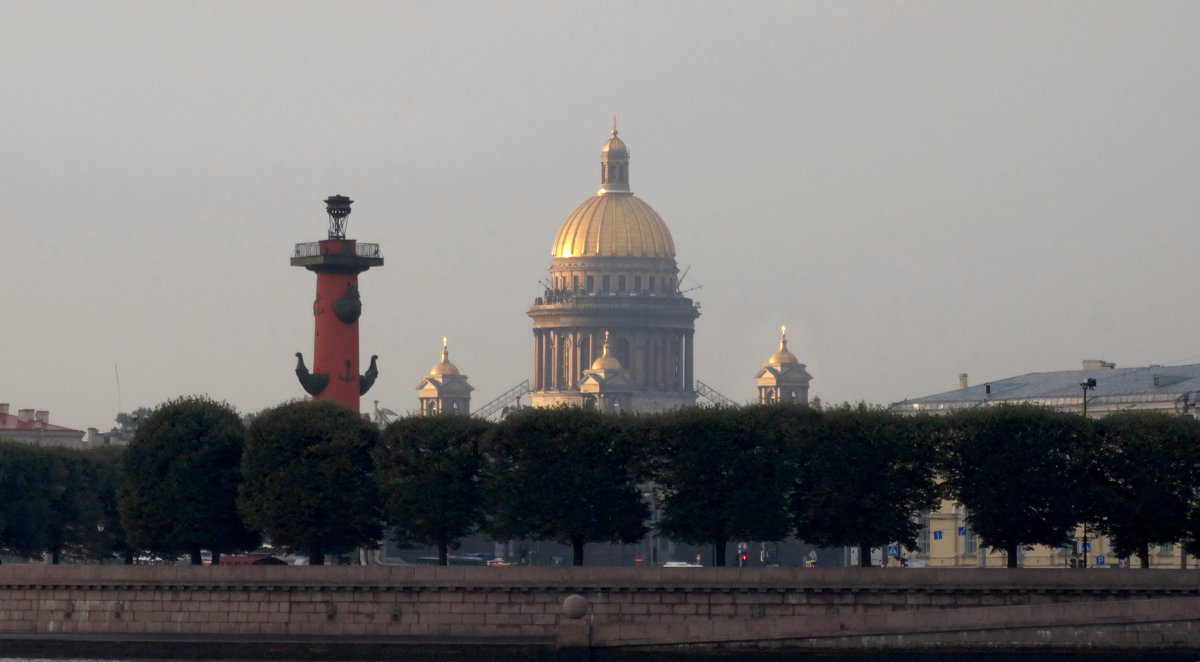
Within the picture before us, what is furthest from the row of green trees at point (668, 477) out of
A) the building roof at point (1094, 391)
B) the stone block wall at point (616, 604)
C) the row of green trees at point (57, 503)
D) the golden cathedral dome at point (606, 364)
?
the golden cathedral dome at point (606, 364)

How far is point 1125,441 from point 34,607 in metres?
31.5

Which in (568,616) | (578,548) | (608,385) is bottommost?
(568,616)

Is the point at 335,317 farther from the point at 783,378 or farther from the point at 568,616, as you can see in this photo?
the point at 783,378

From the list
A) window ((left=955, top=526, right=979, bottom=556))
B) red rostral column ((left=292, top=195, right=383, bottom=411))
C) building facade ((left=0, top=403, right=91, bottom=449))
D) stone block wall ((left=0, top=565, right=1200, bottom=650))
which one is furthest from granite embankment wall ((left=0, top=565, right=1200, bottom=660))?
building facade ((left=0, top=403, right=91, bottom=449))

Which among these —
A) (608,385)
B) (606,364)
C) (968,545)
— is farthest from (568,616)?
(606,364)

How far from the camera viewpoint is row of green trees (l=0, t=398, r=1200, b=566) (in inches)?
3019

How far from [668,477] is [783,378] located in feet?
380

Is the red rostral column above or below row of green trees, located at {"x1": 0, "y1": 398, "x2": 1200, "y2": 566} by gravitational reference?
above

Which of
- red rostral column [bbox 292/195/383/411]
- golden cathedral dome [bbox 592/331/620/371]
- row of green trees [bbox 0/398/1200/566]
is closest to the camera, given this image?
row of green trees [bbox 0/398/1200/566]

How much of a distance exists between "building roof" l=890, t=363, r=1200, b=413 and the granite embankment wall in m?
31.9

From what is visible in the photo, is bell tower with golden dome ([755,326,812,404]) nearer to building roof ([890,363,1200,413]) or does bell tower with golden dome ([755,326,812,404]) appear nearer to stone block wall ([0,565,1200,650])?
building roof ([890,363,1200,413])

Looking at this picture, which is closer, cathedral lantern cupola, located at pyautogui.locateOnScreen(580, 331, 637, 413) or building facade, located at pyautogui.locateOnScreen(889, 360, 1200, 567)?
building facade, located at pyautogui.locateOnScreen(889, 360, 1200, 567)

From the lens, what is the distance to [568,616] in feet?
226

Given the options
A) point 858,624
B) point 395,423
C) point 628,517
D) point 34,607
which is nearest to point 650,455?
point 628,517
